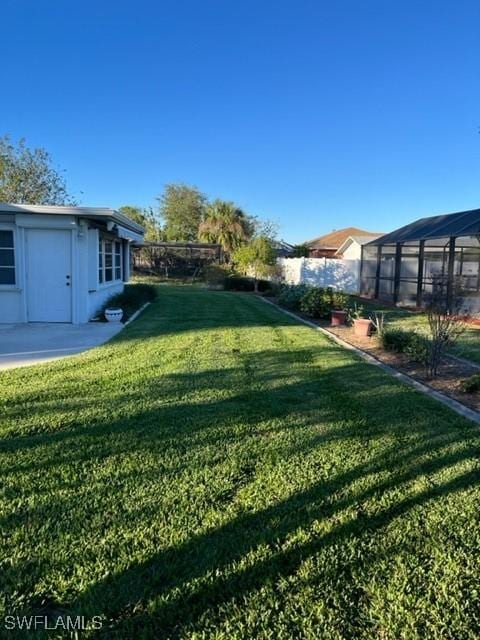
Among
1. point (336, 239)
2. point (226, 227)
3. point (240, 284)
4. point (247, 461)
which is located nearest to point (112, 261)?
point (240, 284)

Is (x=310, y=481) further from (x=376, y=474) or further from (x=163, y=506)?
(x=163, y=506)

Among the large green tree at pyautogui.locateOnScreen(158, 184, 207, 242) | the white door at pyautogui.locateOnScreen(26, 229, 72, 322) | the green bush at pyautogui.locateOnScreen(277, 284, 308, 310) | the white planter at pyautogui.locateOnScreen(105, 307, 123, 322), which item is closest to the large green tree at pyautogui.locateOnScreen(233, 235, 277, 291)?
the green bush at pyautogui.locateOnScreen(277, 284, 308, 310)

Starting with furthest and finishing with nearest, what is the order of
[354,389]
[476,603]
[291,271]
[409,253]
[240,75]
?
1. [291,271]
2. [409,253]
3. [240,75]
4. [354,389]
5. [476,603]

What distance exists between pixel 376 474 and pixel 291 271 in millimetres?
22158

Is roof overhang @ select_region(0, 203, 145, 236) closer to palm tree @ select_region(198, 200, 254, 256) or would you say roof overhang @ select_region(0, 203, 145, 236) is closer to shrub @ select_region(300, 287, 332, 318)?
shrub @ select_region(300, 287, 332, 318)

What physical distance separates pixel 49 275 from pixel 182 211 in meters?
34.7

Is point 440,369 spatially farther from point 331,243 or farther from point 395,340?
point 331,243

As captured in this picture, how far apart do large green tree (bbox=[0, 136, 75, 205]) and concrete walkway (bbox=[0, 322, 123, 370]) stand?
1873 centimetres

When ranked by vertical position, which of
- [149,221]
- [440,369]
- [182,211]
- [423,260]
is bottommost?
[440,369]

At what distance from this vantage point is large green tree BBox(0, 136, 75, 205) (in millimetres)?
24750

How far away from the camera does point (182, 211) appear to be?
4334 cm

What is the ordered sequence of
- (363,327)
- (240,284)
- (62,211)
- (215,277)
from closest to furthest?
(363,327)
(62,211)
(240,284)
(215,277)

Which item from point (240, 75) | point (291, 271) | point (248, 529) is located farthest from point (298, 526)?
point (291, 271)

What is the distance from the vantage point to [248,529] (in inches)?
98.7
